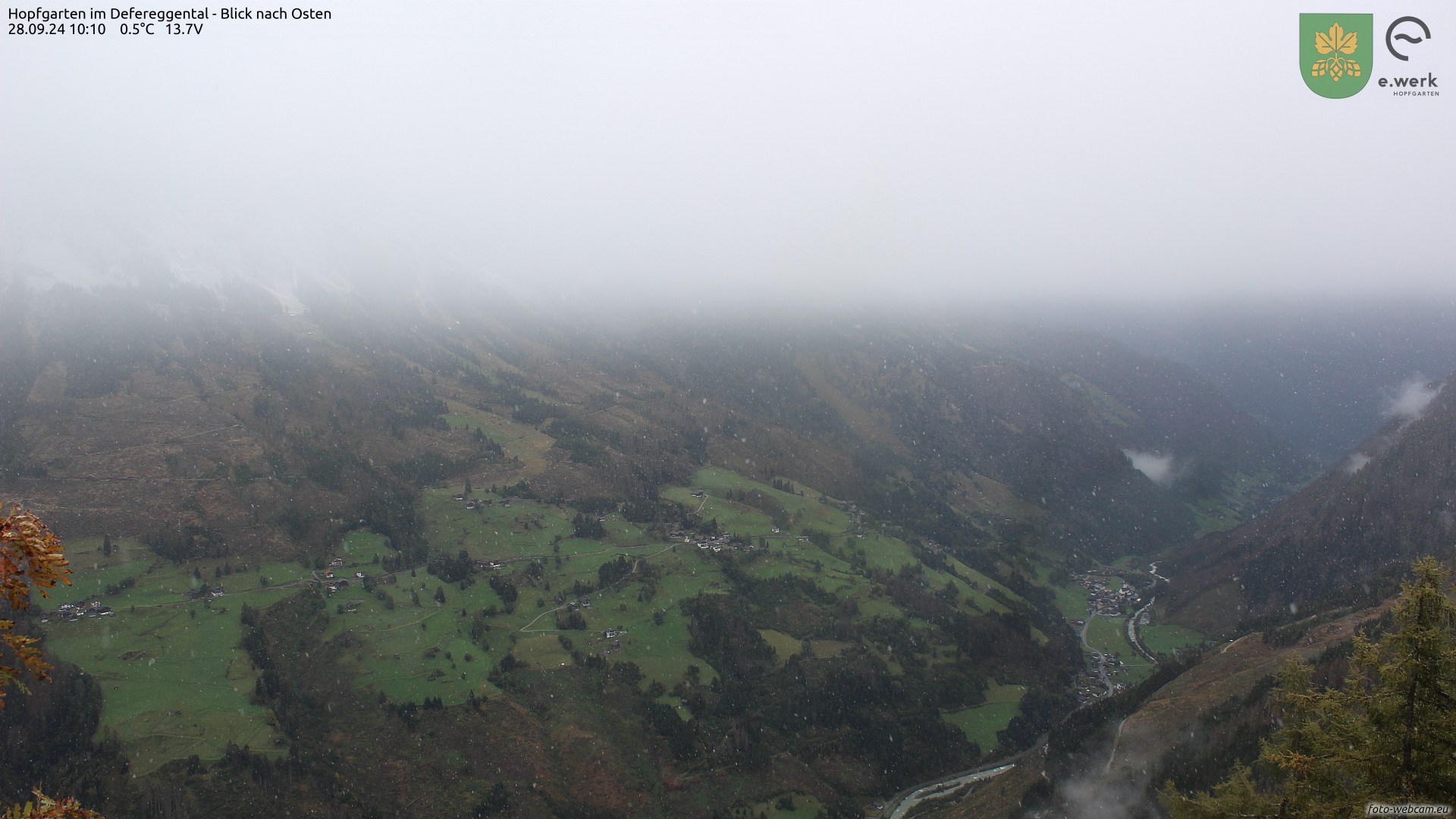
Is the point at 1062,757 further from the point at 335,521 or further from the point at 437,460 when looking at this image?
the point at 437,460

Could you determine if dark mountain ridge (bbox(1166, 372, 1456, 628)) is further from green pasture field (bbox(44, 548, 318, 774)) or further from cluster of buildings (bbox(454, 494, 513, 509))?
green pasture field (bbox(44, 548, 318, 774))

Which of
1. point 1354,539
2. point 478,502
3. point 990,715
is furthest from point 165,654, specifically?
point 1354,539

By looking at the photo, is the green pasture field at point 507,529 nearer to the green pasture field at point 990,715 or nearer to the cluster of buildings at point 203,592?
the cluster of buildings at point 203,592

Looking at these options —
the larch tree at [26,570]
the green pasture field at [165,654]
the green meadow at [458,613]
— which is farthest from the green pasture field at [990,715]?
the larch tree at [26,570]

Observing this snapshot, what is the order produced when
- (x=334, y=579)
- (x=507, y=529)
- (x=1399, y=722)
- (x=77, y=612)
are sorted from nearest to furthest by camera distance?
(x=1399, y=722), (x=77, y=612), (x=334, y=579), (x=507, y=529)

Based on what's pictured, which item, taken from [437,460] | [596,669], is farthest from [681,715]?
[437,460]

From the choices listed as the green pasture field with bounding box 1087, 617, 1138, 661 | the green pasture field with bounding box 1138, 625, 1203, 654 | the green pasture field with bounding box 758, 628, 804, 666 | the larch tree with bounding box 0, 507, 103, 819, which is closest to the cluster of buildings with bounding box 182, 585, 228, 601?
the green pasture field with bounding box 758, 628, 804, 666

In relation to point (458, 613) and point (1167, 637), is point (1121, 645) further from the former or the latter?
point (458, 613)
